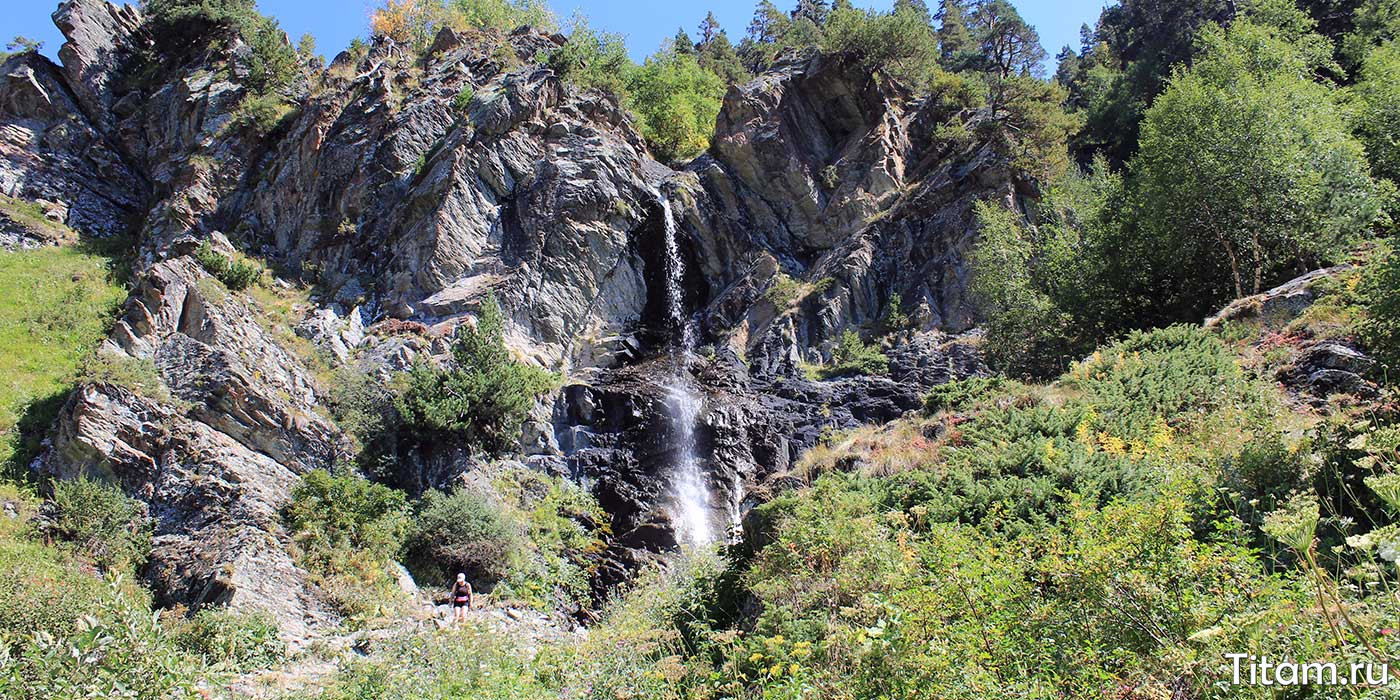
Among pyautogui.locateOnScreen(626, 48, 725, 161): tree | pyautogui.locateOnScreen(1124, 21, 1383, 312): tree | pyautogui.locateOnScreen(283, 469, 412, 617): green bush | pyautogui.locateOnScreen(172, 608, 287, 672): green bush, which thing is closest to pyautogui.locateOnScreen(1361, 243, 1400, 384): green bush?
pyautogui.locateOnScreen(1124, 21, 1383, 312): tree

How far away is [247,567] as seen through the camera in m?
14.0

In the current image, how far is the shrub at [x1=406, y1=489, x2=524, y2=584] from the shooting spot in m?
16.7

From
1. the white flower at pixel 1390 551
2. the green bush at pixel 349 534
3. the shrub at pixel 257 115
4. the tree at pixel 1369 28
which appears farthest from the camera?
the shrub at pixel 257 115

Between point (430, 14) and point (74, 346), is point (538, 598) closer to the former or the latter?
point (74, 346)

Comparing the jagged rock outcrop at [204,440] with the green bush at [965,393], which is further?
the jagged rock outcrop at [204,440]

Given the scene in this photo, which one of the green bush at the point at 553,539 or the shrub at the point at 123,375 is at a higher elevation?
the shrub at the point at 123,375

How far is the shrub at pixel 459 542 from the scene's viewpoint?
657 inches

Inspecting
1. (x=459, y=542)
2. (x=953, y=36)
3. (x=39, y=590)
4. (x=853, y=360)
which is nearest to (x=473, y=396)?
(x=459, y=542)

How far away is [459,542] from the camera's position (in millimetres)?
16828

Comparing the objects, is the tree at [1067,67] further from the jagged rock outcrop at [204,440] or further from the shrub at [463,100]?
the jagged rock outcrop at [204,440]

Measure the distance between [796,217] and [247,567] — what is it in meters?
26.3

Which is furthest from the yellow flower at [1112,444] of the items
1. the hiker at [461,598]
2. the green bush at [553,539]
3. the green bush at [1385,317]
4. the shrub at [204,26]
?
the shrub at [204,26]

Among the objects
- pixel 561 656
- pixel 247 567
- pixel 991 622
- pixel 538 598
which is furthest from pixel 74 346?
pixel 991 622

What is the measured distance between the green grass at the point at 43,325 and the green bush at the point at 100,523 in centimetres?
251
